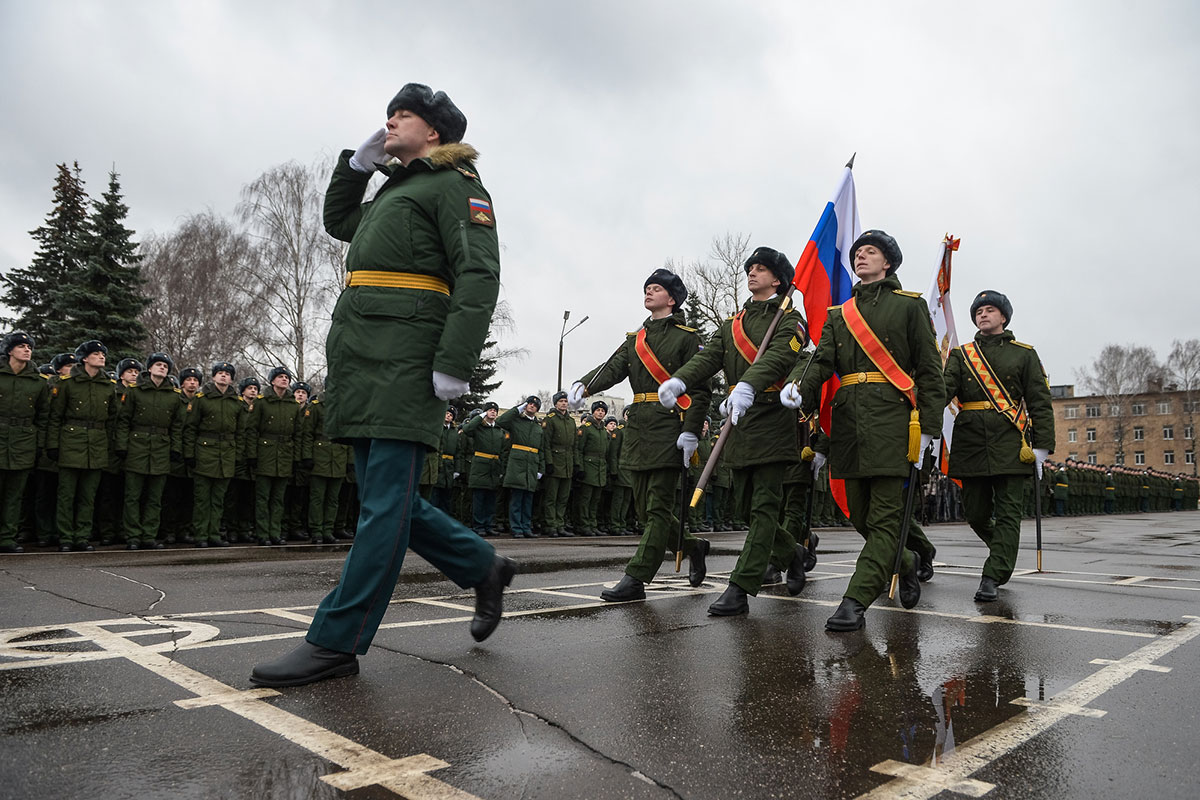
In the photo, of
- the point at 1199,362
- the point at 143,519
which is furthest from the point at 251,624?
the point at 1199,362

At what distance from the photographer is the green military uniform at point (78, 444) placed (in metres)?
9.54

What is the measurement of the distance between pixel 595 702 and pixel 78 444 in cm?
860

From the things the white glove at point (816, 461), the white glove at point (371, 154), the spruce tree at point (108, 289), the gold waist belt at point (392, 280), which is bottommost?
the white glove at point (816, 461)

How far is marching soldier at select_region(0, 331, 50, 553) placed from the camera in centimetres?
911

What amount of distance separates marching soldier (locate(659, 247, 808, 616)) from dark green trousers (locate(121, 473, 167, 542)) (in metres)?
7.23

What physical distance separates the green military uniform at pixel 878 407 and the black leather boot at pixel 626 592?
1446mm

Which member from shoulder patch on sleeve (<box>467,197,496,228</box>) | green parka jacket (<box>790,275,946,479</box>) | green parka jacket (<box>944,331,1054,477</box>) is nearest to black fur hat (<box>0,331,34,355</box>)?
shoulder patch on sleeve (<box>467,197,496,228</box>)

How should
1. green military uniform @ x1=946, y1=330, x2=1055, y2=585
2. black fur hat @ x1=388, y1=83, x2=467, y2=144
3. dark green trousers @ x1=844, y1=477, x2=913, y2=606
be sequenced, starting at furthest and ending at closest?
green military uniform @ x1=946, y1=330, x2=1055, y2=585
dark green trousers @ x1=844, y1=477, x2=913, y2=606
black fur hat @ x1=388, y1=83, x2=467, y2=144

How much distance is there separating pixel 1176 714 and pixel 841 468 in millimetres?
2449

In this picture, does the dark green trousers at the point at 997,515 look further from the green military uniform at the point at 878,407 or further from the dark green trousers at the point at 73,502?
the dark green trousers at the point at 73,502

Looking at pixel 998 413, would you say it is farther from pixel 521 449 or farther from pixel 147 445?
pixel 147 445

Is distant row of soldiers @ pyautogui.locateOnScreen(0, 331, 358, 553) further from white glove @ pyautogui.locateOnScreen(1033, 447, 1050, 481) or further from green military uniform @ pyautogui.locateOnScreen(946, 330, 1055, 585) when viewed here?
white glove @ pyautogui.locateOnScreen(1033, 447, 1050, 481)

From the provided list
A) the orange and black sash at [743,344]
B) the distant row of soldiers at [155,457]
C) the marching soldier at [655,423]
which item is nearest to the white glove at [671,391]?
the marching soldier at [655,423]

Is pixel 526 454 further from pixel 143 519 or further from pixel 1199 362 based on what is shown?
pixel 1199 362
